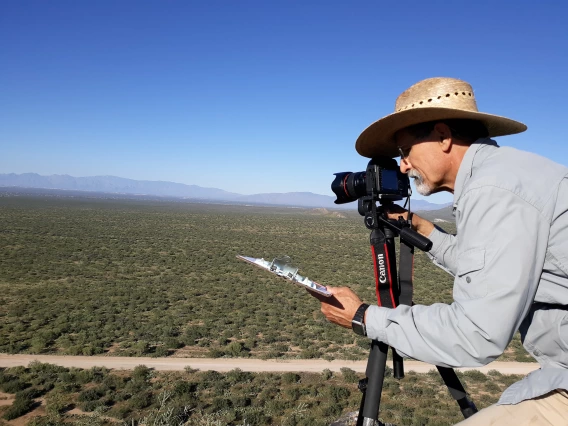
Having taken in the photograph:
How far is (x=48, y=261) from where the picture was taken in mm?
27953

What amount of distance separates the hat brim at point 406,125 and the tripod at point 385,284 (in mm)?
356

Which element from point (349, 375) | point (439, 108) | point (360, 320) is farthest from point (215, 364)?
point (439, 108)

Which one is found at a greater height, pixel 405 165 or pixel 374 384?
pixel 405 165

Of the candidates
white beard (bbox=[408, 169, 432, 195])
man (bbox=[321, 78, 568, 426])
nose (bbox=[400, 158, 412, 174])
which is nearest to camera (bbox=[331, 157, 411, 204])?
nose (bbox=[400, 158, 412, 174])

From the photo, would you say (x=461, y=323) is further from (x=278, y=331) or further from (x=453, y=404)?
(x=278, y=331)

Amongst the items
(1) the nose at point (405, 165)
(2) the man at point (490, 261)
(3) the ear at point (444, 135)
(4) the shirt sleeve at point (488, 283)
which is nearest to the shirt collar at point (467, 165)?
(2) the man at point (490, 261)

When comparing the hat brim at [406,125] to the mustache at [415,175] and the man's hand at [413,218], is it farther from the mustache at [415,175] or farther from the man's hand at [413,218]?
the man's hand at [413,218]

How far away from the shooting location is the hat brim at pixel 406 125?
171cm

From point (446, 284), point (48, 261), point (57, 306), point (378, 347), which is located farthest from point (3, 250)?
point (378, 347)

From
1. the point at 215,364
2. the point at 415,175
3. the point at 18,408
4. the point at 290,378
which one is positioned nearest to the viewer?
the point at 415,175

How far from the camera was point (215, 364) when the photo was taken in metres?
11.2

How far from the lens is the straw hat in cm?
171

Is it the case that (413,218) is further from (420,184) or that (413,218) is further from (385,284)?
(420,184)

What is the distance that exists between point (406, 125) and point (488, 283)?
3.15 feet
